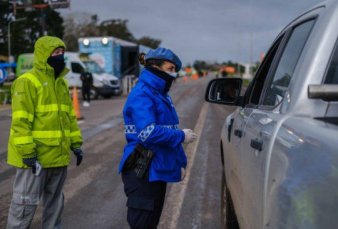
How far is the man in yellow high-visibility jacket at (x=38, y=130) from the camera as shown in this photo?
12.7ft

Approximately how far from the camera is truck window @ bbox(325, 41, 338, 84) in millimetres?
2279

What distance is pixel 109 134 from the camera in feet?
41.9

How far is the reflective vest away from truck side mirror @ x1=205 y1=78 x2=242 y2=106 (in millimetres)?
1208

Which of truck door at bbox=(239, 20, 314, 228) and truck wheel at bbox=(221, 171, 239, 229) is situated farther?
truck wheel at bbox=(221, 171, 239, 229)

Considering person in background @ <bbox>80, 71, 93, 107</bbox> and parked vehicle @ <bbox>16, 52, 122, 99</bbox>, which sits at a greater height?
person in background @ <bbox>80, 71, 93, 107</bbox>

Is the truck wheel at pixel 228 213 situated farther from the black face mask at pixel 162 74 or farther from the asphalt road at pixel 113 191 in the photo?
the black face mask at pixel 162 74

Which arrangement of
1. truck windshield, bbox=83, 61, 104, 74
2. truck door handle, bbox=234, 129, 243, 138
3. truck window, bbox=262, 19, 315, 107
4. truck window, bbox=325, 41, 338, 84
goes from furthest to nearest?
1. truck windshield, bbox=83, 61, 104, 74
2. truck door handle, bbox=234, 129, 243, 138
3. truck window, bbox=262, 19, 315, 107
4. truck window, bbox=325, 41, 338, 84

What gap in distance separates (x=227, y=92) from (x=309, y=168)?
238 cm

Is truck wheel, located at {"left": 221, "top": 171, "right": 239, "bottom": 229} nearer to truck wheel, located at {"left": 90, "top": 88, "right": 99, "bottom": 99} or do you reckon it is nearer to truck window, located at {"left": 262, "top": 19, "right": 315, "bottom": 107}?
truck window, located at {"left": 262, "top": 19, "right": 315, "bottom": 107}

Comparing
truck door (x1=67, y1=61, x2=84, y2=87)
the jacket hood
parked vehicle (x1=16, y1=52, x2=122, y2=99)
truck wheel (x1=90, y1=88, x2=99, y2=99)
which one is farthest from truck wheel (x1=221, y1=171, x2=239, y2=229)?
truck door (x1=67, y1=61, x2=84, y2=87)

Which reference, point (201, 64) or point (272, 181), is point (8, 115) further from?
point (201, 64)

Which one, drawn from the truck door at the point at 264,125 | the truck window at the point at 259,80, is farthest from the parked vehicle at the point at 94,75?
the truck door at the point at 264,125

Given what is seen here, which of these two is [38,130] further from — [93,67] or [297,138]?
[93,67]

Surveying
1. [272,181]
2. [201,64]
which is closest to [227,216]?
[272,181]
